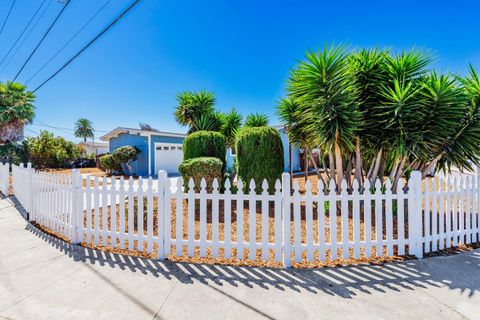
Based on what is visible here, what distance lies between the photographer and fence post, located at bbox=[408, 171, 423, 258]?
3.30 meters

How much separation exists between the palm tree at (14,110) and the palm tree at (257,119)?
55.5 feet

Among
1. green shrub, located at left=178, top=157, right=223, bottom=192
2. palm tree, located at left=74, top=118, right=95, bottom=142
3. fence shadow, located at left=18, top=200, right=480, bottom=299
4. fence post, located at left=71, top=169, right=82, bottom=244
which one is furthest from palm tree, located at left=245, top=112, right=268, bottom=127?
palm tree, located at left=74, top=118, right=95, bottom=142

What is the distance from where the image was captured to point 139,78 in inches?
444

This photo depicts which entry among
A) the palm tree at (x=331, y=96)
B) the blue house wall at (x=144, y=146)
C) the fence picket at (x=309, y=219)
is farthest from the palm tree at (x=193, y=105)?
the fence picket at (x=309, y=219)

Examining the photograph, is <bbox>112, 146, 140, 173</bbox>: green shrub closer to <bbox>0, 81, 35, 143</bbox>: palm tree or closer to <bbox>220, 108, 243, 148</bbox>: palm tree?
<bbox>220, 108, 243, 148</bbox>: palm tree

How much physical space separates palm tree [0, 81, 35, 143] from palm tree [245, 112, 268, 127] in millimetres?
16913

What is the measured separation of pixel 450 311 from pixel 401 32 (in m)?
6.20

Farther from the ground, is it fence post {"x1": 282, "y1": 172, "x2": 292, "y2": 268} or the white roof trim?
the white roof trim

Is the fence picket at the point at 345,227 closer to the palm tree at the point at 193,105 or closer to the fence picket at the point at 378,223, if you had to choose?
the fence picket at the point at 378,223

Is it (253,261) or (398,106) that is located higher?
(398,106)

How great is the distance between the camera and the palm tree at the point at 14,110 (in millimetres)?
16719

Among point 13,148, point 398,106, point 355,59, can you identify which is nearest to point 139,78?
point 355,59

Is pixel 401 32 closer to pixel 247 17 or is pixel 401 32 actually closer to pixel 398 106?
pixel 398 106

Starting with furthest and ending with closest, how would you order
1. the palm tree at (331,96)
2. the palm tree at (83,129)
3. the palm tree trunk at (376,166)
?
the palm tree at (83,129), the palm tree trunk at (376,166), the palm tree at (331,96)
